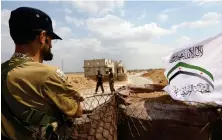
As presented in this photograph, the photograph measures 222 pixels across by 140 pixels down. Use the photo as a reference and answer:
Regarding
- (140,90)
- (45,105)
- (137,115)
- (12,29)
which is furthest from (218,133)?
(12,29)

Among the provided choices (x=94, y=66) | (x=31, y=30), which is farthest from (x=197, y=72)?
(x=94, y=66)

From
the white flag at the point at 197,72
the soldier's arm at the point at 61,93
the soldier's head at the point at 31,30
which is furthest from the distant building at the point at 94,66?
the soldier's arm at the point at 61,93

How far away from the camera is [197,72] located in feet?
9.10

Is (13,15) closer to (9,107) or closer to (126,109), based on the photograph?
(9,107)

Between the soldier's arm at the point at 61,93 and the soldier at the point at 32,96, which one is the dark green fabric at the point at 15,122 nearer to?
the soldier at the point at 32,96

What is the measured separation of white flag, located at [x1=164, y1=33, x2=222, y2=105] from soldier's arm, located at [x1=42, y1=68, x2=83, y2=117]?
1160 millimetres

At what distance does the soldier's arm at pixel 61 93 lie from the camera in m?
1.80

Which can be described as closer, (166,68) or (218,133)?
(218,133)

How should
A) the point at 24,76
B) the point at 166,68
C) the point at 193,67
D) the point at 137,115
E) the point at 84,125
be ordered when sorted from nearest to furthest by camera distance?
the point at 24,76
the point at 84,125
the point at 137,115
the point at 193,67
the point at 166,68

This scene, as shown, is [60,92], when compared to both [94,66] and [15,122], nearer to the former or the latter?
[15,122]

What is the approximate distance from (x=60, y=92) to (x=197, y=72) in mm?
1440

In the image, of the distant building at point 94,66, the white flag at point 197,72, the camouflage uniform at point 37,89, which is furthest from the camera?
the distant building at point 94,66

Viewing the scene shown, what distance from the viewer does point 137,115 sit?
244 cm

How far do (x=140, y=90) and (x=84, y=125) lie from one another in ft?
2.76
